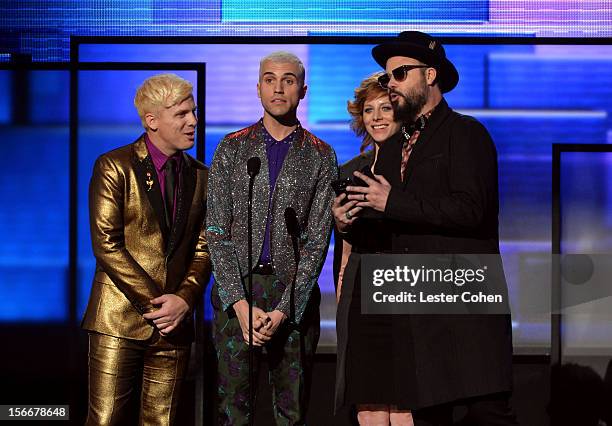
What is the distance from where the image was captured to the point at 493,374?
3.55m

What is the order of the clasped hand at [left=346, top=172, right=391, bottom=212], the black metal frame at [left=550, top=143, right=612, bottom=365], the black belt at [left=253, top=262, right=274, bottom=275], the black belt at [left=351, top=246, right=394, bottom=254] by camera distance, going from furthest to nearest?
the black metal frame at [left=550, top=143, right=612, bottom=365] → the black belt at [left=253, top=262, right=274, bottom=275] → the black belt at [left=351, top=246, right=394, bottom=254] → the clasped hand at [left=346, top=172, right=391, bottom=212]

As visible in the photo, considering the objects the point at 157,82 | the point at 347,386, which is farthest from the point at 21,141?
the point at 347,386

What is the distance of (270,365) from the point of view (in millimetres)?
4004

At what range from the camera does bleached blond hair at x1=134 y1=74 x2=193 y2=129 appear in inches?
163

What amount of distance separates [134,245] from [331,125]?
137 centimetres

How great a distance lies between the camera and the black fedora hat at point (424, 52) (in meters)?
3.71

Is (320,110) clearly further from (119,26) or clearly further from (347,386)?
(347,386)

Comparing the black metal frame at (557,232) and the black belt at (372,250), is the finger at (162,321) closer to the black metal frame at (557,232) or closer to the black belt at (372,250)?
the black belt at (372,250)

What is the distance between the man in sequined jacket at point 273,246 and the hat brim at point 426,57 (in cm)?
45

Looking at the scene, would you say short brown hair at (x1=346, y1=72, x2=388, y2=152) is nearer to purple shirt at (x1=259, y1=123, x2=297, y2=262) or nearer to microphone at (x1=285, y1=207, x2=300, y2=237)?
purple shirt at (x1=259, y1=123, x2=297, y2=262)

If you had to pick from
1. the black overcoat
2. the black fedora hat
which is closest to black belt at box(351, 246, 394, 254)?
the black overcoat

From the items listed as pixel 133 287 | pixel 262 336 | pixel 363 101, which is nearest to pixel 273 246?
pixel 262 336

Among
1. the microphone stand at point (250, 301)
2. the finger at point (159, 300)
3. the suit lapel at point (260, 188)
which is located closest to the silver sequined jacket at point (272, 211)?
the suit lapel at point (260, 188)

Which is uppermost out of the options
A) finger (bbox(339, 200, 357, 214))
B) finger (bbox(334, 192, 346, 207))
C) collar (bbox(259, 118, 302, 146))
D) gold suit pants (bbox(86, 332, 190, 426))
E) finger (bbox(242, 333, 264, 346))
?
collar (bbox(259, 118, 302, 146))
